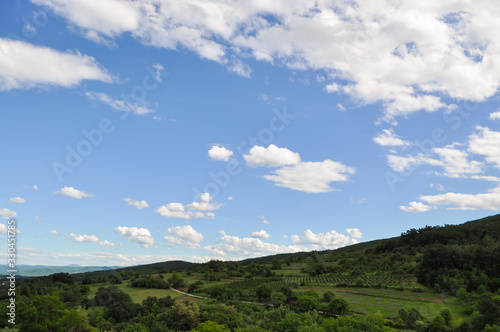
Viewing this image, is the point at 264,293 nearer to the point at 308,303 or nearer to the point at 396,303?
the point at 308,303

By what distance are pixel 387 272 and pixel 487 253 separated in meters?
23.2

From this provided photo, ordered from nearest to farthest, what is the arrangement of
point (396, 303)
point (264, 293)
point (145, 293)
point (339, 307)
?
point (339, 307), point (396, 303), point (264, 293), point (145, 293)

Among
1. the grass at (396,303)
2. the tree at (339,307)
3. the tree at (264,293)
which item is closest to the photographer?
the grass at (396,303)

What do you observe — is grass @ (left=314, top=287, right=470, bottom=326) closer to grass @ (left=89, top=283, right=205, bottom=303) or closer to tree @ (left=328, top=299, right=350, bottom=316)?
tree @ (left=328, top=299, right=350, bottom=316)

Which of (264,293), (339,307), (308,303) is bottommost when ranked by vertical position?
(339,307)

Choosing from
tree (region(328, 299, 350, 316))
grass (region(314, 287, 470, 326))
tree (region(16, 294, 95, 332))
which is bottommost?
grass (region(314, 287, 470, 326))

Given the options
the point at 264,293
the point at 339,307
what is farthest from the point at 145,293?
the point at 339,307

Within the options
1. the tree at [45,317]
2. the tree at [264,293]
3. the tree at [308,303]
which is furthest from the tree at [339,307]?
the tree at [45,317]

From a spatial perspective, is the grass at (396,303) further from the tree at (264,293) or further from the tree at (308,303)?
the tree at (264,293)

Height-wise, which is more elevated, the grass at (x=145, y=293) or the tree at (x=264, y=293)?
the tree at (x=264, y=293)

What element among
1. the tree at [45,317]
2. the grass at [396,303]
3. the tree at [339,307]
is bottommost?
the grass at [396,303]

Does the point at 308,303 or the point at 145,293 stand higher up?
the point at 308,303

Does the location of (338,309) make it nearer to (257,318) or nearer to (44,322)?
(257,318)

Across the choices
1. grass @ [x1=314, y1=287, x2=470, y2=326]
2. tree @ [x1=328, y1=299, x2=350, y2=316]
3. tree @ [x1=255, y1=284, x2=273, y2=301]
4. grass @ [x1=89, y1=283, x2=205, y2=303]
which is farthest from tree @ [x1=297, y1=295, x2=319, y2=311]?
grass @ [x1=89, y1=283, x2=205, y2=303]
